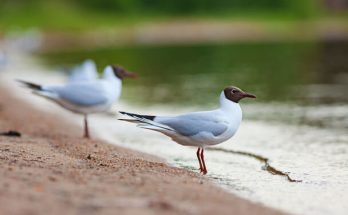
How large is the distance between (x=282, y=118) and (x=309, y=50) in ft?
73.2

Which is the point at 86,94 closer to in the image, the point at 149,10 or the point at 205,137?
the point at 205,137

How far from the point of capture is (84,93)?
460 inches

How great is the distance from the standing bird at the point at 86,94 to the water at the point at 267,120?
624 millimetres

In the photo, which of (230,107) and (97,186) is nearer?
(97,186)

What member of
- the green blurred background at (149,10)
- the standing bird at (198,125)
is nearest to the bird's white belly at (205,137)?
the standing bird at (198,125)

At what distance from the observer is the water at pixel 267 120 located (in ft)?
26.6

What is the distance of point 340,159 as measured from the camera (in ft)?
32.4

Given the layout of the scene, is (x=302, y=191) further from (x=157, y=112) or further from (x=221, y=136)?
(x=157, y=112)

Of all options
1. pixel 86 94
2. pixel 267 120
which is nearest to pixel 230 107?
pixel 86 94

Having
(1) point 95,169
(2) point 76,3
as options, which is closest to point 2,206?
(1) point 95,169

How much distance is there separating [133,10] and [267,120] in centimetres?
5373

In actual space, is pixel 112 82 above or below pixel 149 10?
below

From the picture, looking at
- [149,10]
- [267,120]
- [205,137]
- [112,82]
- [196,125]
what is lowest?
[205,137]

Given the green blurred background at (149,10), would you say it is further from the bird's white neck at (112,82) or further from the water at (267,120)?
the bird's white neck at (112,82)
